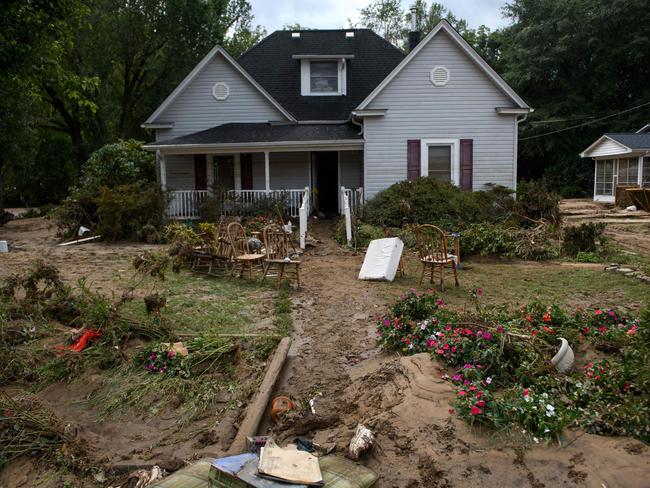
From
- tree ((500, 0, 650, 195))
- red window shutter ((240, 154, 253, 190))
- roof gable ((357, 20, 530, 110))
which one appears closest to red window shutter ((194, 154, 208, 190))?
red window shutter ((240, 154, 253, 190))

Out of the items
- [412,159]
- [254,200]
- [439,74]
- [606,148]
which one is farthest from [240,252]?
[606,148]

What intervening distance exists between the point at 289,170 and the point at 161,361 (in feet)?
50.1

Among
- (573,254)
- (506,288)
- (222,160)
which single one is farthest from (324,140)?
(506,288)

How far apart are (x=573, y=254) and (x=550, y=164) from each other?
28773 millimetres

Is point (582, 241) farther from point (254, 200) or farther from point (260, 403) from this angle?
point (260, 403)

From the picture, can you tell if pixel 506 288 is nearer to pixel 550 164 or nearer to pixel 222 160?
pixel 222 160

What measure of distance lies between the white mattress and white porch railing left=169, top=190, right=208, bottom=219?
9.16 m

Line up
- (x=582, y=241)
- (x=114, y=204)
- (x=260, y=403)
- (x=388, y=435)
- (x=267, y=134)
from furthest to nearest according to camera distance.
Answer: (x=267, y=134) → (x=114, y=204) → (x=582, y=241) → (x=260, y=403) → (x=388, y=435)

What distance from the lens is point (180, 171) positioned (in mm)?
20469

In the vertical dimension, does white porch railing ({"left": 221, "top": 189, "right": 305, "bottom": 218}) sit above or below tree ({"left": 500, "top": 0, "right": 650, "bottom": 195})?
below

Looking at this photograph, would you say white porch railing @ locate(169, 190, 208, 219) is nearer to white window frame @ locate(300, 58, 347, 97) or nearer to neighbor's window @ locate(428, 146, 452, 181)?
white window frame @ locate(300, 58, 347, 97)

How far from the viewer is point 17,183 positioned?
33062 millimetres

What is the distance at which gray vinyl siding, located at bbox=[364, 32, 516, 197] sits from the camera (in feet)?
58.9

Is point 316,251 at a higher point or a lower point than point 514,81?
lower
